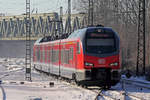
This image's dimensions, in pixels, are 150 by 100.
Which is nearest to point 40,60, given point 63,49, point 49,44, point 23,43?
point 49,44

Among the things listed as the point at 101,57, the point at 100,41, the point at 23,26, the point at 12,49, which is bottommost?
the point at 12,49

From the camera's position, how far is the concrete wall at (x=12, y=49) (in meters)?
92.4

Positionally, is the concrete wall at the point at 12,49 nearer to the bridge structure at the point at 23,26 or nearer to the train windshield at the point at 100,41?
the bridge structure at the point at 23,26

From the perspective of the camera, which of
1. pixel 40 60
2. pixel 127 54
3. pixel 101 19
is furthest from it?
pixel 101 19

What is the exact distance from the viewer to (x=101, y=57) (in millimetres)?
17078

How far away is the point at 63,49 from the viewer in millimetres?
22141

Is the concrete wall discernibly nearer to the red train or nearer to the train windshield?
the red train

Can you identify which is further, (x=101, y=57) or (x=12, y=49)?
(x=12, y=49)

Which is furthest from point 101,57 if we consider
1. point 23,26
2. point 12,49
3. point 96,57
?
point 12,49

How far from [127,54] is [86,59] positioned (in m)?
27.1

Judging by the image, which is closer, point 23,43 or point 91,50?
point 91,50

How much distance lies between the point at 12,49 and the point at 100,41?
3190 inches

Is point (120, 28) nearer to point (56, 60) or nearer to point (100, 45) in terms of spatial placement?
point (56, 60)

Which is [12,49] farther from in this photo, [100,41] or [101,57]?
[101,57]
